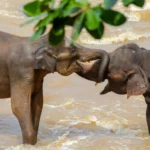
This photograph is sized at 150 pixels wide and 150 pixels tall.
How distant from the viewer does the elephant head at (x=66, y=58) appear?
532cm

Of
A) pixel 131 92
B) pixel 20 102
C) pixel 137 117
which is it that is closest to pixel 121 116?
pixel 137 117

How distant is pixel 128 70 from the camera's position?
5.73m

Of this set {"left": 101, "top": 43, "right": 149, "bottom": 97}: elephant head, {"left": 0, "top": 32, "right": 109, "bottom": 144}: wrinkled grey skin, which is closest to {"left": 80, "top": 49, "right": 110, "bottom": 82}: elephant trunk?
{"left": 0, "top": 32, "right": 109, "bottom": 144}: wrinkled grey skin

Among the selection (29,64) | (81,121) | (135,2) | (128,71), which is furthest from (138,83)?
(135,2)

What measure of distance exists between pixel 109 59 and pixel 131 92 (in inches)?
17.7

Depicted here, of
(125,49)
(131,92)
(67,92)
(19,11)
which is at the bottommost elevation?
(19,11)

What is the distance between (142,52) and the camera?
19.2ft

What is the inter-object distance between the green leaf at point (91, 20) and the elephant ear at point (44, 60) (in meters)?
3.94

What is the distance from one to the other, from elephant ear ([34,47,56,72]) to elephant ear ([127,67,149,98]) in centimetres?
88

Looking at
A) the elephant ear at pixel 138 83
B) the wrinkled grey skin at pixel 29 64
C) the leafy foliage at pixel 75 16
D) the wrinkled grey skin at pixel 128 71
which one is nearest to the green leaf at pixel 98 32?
the leafy foliage at pixel 75 16

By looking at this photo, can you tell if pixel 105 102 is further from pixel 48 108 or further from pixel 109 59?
pixel 109 59

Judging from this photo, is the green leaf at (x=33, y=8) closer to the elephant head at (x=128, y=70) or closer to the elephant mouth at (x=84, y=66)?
the elephant mouth at (x=84, y=66)

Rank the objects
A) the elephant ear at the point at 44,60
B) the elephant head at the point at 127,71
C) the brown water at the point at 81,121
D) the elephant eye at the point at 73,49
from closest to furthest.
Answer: the elephant ear at the point at 44,60, the elephant eye at the point at 73,49, the elephant head at the point at 127,71, the brown water at the point at 81,121

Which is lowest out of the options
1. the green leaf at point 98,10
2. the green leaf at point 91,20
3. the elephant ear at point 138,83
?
the elephant ear at point 138,83
